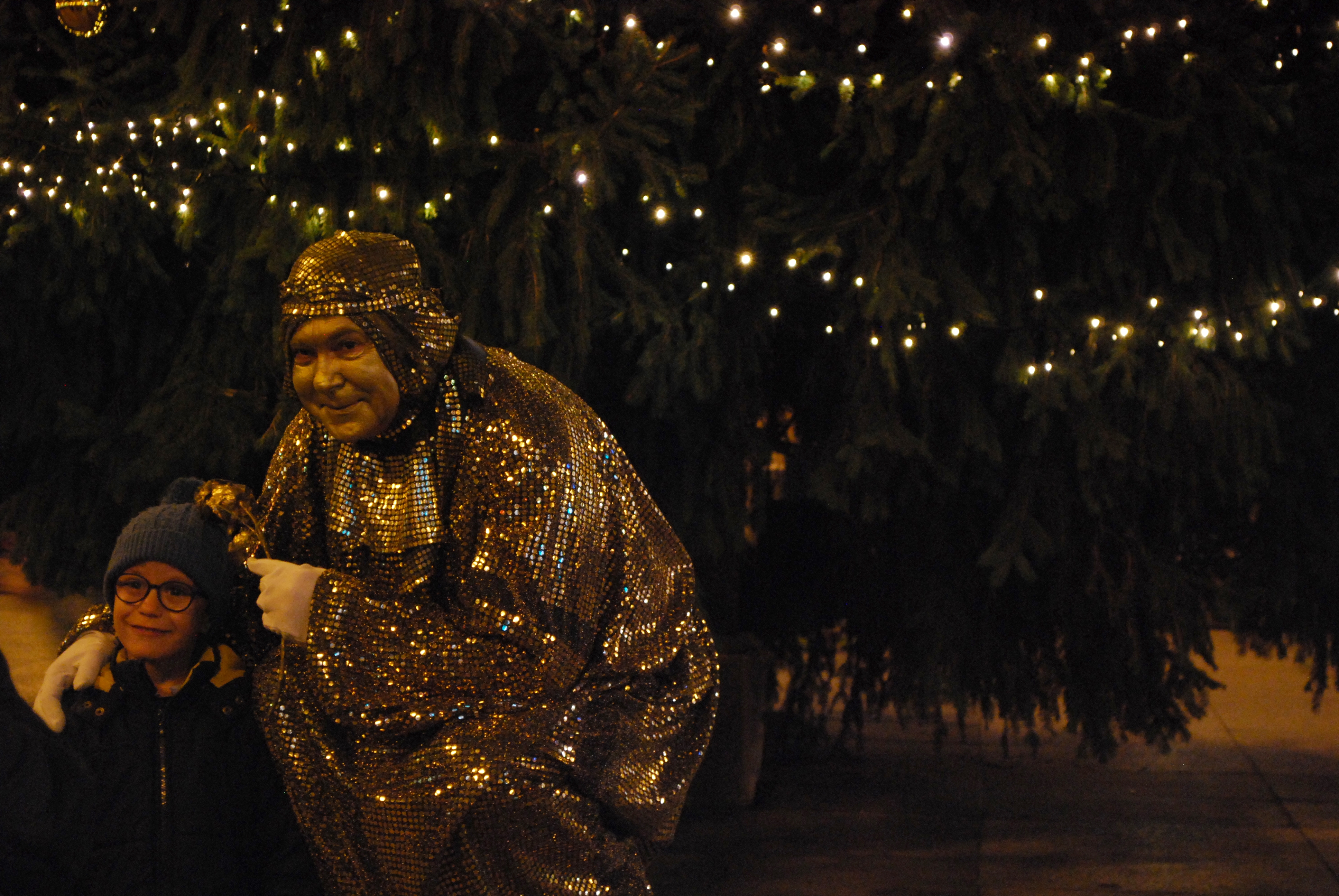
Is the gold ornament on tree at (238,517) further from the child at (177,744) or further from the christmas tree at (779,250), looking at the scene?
the christmas tree at (779,250)

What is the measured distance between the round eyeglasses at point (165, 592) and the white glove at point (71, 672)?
10cm

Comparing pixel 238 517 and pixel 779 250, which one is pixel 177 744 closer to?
pixel 238 517

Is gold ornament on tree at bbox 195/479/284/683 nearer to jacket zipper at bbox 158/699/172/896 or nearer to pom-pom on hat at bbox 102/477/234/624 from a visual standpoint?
pom-pom on hat at bbox 102/477/234/624

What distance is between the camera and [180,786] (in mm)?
2359

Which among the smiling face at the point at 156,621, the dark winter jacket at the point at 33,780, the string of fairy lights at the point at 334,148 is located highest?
the string of fairy lights at the point at 334,148

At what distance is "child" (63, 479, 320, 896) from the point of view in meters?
2.33

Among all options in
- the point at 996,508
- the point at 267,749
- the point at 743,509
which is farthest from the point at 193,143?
the point at 996,508

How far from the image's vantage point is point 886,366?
4.19 metres

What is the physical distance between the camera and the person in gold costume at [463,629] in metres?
2.01

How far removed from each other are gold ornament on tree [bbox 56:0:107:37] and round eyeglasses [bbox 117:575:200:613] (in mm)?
2611

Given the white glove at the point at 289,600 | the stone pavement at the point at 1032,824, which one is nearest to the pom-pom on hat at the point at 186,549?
the white glove at the point at 289,600

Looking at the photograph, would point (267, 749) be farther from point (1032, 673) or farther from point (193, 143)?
point (1032, 673)

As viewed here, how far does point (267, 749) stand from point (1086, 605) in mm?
3563

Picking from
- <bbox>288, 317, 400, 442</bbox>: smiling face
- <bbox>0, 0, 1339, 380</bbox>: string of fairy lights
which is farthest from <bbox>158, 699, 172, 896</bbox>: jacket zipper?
<bbox>0, 0, 1339, 380</bbox>: string of fairy lights
